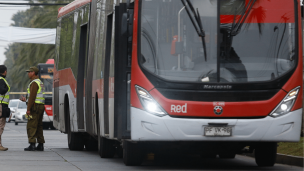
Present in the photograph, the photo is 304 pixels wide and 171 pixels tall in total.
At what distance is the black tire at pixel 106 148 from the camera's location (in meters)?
12.6

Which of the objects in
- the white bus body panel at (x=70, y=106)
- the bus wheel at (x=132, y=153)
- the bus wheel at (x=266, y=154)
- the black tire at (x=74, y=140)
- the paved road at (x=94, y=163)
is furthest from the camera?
the black tire at (x=74, y=140)

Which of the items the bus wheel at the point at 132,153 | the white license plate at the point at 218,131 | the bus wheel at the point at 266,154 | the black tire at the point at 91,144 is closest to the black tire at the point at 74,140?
the black tire at the point at 91,144

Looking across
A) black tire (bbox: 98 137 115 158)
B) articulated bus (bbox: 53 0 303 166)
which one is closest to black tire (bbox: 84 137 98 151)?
black tire (bbox: 98 137 115 158)

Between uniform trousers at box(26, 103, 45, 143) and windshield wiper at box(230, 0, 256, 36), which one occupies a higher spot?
windshield wiper at box(230, 0, 256, 36)

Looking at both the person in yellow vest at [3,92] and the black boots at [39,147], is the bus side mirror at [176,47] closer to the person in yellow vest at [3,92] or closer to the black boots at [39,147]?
the person in yellow vest at [3,92]

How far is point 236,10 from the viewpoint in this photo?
958 centimetres

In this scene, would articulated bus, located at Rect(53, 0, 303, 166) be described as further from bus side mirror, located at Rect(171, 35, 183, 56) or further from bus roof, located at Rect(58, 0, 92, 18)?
bus roof, located at Rect(58, 0, 92, 18)

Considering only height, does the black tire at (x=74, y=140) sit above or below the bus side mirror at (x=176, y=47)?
below

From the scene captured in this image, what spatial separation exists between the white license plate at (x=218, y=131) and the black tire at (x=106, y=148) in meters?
3.54

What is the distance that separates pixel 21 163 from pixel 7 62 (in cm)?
15434

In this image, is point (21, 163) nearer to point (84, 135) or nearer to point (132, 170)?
point (132, 170)

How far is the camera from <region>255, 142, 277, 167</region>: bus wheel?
10.5 metres

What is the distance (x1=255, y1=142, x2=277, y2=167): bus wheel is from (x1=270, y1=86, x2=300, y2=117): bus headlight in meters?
1.02

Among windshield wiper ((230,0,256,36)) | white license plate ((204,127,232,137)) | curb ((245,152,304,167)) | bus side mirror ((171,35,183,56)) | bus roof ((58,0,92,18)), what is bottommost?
curb ((245,152,304,167))
